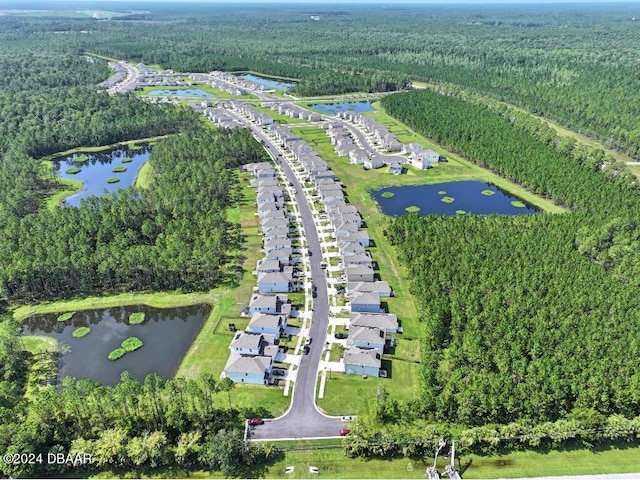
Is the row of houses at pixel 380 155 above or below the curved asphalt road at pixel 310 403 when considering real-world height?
above

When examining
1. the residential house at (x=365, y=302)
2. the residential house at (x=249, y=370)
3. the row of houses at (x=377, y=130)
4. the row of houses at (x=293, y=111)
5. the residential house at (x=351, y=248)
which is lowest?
the residential house at (x=249, y=370)

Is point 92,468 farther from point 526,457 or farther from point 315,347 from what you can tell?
point 526,457

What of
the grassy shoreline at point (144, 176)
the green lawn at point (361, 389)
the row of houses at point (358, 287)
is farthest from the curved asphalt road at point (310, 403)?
the grassy shoreline at point (144, 176)

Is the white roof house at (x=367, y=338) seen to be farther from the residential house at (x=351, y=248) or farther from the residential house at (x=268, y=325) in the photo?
the residential house at (x=351, y=248)

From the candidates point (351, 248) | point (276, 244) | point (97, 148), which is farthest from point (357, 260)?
point (97, 148)

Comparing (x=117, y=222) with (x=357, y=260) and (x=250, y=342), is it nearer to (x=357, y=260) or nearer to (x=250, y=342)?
(x=250, y=342)

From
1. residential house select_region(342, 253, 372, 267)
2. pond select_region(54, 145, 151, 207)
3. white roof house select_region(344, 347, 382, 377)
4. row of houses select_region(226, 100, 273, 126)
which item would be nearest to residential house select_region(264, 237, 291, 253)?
residential house select_region(342, 253, 372, 267)
